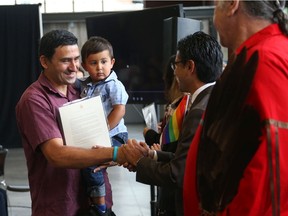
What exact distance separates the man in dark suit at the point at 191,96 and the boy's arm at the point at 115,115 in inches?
41.0

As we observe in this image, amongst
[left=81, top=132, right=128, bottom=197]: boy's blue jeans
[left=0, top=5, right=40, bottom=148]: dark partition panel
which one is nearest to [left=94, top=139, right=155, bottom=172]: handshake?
[left=81, top=132, right=128, bottom=197]: boy's blue jeans

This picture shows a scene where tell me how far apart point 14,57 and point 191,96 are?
7.24 meters

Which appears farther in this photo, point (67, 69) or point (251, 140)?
point (67, 69)

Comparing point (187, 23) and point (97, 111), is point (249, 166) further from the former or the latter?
point (187, 23)

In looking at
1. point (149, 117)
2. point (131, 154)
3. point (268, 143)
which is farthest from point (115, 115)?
point (268, 143)

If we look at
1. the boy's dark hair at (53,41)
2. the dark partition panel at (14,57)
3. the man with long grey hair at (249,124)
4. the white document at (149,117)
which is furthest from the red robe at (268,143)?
the dark partition panel at (14,57)

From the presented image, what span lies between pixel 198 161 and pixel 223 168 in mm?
100

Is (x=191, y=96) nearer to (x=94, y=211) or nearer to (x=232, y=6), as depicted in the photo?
(x=232, y=6)

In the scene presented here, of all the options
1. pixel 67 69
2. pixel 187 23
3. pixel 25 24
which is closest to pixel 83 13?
pixel 25 24

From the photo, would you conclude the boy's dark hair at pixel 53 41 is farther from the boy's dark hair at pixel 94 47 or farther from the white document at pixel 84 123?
the boy's dark hair at pixel 94 47

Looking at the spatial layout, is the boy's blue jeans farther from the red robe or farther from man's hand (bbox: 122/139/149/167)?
the red robe

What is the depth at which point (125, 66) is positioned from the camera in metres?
4.29

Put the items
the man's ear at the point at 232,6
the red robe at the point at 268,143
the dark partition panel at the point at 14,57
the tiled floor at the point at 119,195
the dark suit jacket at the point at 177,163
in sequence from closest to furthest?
the red robe at the point at 268,143 < the man's ear at the point at 232,6 < the dark suit jacket at the point at 177,163 < the tiled floor at the point at 119,195 < the dark partition panel at the point at 14,57

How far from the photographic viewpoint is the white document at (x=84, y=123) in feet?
6.13
